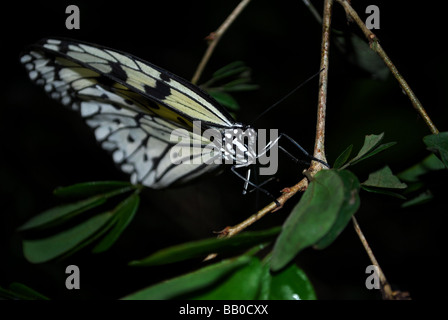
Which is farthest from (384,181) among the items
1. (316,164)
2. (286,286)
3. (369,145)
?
(286,286)

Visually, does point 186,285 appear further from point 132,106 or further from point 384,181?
point 132,106

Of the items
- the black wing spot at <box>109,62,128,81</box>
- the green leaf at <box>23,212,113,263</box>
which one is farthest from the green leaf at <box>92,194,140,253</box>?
the black wing spot at <box>109,62,128,81</box>

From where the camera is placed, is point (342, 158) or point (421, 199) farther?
point (421, 199)

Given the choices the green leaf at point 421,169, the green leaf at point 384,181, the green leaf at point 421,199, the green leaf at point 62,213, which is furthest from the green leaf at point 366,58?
the green leaf at point 62,213

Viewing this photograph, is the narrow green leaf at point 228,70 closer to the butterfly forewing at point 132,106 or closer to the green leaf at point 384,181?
the butterfly forewing at point 132,106

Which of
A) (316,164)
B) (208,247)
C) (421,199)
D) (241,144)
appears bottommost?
(208,247)

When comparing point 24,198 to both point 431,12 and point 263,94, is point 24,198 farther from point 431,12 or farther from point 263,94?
point 431,12

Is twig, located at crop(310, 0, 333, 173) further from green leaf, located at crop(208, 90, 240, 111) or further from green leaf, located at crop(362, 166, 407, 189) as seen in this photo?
green leaf, located at crop(208, 90, 240, 111)
